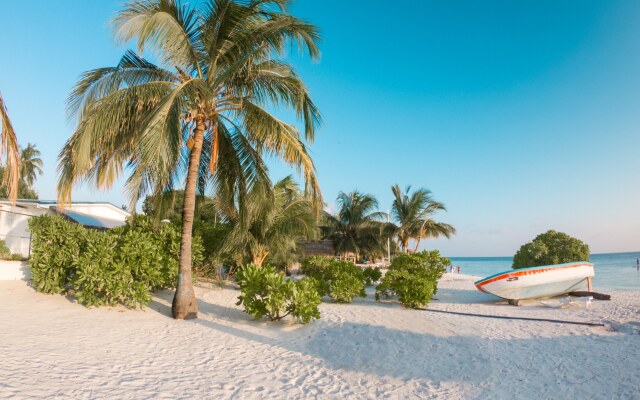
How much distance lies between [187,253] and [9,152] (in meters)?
3.83

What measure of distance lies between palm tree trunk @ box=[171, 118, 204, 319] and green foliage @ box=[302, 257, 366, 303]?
9.57ft

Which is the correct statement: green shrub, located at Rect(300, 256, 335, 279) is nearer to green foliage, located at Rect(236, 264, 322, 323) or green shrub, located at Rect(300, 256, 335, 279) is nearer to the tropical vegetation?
green foliage, located at Rect(236, 264, 322, 323)

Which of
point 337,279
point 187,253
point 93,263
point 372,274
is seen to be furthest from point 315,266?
point 93,263

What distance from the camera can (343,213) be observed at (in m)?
29.4

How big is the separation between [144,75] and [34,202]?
37.2ft

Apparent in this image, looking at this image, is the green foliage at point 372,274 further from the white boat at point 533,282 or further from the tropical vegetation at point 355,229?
the tropical vegetation at point 355,229

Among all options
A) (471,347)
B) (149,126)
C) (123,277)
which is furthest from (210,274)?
(471,347)

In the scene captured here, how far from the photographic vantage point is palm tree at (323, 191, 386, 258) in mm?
28672

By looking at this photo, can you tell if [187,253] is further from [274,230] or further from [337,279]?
[274,230]

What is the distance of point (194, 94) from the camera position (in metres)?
7.26

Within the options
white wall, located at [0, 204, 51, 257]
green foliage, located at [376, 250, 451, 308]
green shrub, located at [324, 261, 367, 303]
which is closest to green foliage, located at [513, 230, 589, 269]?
green foliage, located at [376, 250, 451, 308]

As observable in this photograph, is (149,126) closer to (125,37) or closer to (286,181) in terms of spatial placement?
(125,37)

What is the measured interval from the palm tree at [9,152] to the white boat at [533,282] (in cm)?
1191

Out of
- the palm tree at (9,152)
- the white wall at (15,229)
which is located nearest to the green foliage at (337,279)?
the palm tree at (9,152)
